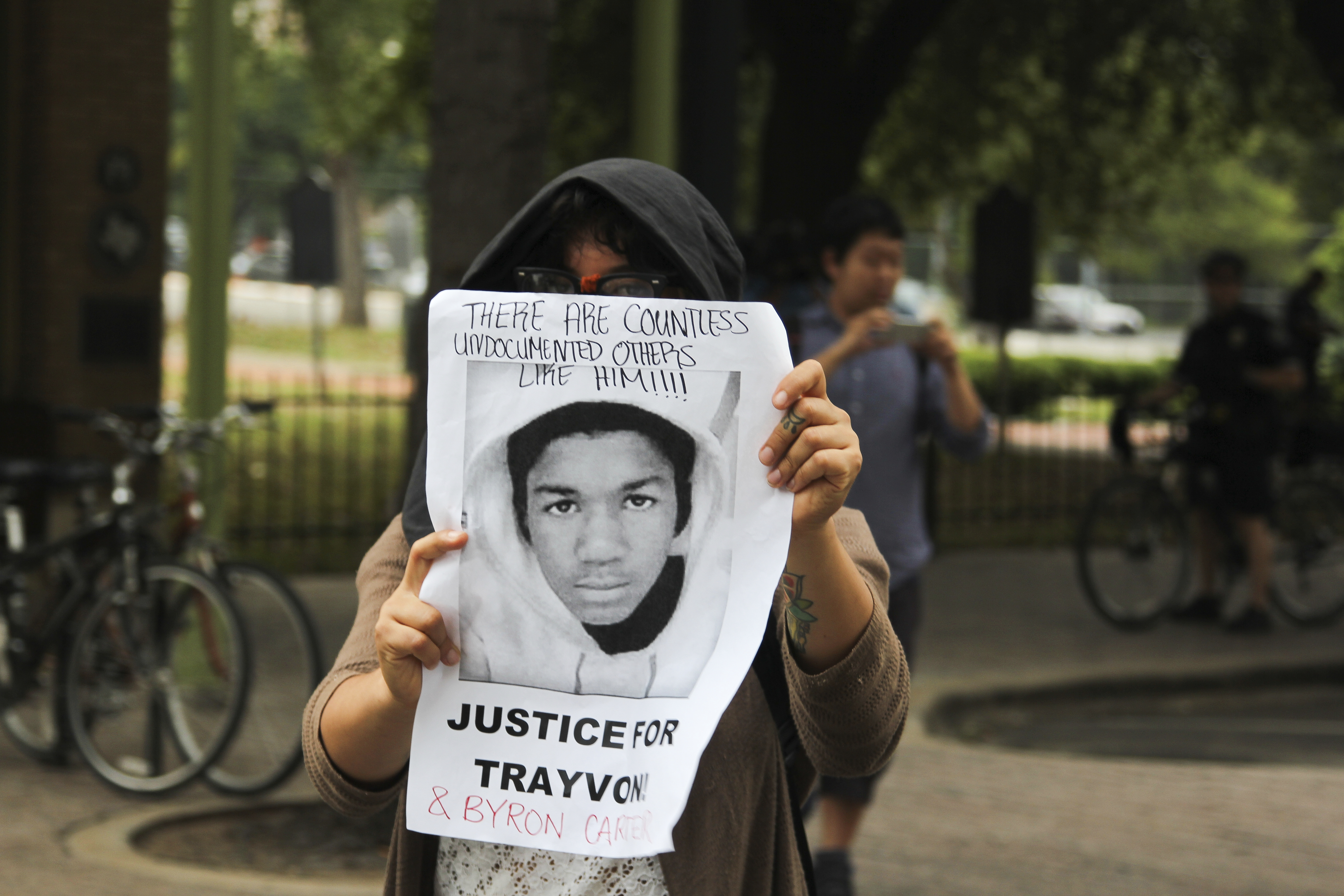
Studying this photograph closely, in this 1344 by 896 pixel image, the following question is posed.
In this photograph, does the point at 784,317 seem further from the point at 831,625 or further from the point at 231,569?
the point at 831,625

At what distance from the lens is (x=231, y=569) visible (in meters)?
5.76

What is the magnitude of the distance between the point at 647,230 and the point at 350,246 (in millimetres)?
40971

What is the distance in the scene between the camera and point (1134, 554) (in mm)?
9398

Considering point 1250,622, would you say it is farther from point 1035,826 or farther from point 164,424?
point 164,424

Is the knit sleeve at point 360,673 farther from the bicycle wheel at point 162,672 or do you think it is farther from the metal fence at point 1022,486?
the metal fence at point 1022,486

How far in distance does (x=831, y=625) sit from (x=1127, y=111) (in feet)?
54.5

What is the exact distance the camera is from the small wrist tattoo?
1.67 m

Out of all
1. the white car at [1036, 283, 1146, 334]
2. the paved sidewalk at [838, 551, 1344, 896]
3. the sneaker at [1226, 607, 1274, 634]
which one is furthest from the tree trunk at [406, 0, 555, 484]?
the white car at [1036, 283, 1146, 334]

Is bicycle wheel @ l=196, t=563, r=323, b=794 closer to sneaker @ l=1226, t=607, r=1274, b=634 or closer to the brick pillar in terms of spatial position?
the brick pillar

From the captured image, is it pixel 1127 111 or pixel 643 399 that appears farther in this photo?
pixel 1127 111

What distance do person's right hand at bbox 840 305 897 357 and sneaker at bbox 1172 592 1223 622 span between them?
237 inches

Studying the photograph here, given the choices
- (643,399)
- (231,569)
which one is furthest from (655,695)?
(231,569)

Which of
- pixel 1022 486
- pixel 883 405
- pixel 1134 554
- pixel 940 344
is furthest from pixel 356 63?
pixel 940 344

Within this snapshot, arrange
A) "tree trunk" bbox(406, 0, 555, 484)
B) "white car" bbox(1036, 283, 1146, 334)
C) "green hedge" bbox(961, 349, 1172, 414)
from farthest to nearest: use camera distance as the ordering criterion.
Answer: "white car" bbox(1036, 283, 1146, 334)
"green hedge" bbox(961, 349, 1172, 414)
"tree trunk" bbox(406, 0, 555, 484)
